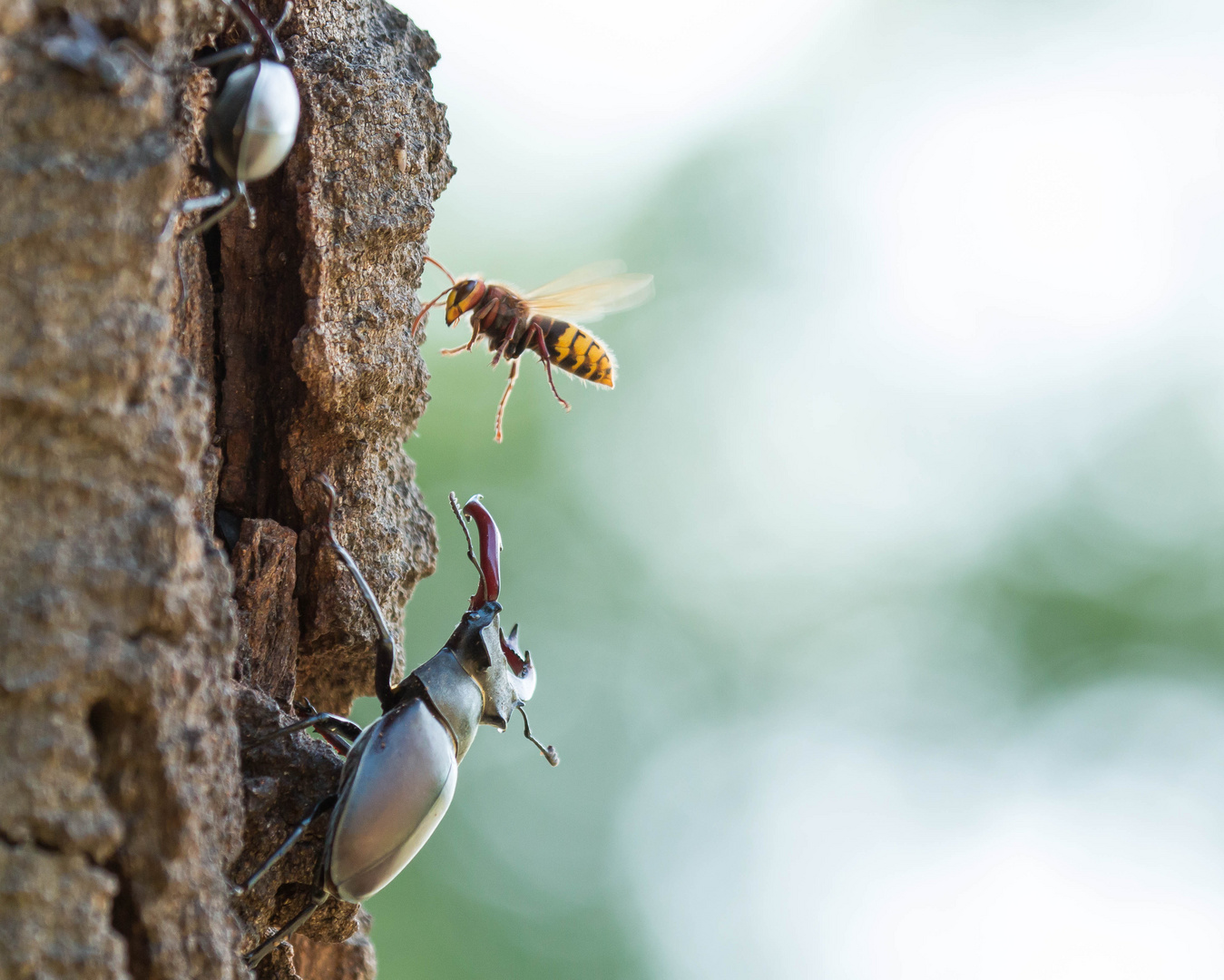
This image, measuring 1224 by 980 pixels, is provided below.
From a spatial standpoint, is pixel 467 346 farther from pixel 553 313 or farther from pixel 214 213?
pixel 214 213

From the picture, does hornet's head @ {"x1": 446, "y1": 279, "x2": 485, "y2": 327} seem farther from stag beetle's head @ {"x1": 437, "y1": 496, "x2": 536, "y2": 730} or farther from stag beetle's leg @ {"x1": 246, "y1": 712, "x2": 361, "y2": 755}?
stag beetle's leg @ {"x1": 246, "y1": 712, "x2": 361, "y2": 755}

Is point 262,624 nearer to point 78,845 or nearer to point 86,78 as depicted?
point 78,845

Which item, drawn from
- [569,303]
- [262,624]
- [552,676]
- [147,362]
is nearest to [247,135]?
[147,362]

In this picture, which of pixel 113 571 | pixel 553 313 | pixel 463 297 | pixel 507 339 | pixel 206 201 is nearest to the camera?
pixel 113 571

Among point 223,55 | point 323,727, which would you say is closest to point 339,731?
point 323,727

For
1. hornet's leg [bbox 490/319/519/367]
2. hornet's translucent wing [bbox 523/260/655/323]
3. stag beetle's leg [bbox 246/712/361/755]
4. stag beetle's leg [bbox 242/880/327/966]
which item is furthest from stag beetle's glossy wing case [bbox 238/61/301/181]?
hornet's translucent wing [bbox 523/260/655/323]

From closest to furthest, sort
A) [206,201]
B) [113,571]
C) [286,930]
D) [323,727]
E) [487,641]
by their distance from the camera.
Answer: [113,571] < [206,201] < [286,930] < [323,727] < [487,641]
